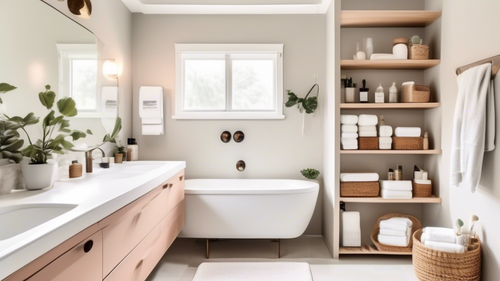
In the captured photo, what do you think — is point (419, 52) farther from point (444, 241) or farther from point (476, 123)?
point (444, 241)

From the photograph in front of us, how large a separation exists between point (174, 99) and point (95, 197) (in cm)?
201

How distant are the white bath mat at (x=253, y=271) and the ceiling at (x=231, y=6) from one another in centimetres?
243

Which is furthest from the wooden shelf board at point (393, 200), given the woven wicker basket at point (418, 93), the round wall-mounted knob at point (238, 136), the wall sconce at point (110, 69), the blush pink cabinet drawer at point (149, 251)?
the wall sconce at point (110, 69)

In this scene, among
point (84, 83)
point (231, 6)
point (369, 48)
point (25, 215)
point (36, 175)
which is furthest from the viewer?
point (231, 6)

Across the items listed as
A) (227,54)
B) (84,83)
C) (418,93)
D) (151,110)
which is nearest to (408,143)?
(418,93)

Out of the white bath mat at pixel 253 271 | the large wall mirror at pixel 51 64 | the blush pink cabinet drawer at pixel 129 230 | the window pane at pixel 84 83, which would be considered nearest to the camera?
the blush pink cabinet drawer at pixel 129 230

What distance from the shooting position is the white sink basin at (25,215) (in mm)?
1230

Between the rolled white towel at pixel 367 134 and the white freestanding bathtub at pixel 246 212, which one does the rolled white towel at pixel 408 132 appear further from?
the white freestanding bathtub at pixel 246 212

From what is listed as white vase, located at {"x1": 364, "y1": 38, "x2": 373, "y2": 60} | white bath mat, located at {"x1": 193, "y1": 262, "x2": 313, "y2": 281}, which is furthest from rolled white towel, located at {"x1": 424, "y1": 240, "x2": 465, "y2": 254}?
white vase, located at {"x1": 364, "y1": 38, "x2": 373, "y2": 60}

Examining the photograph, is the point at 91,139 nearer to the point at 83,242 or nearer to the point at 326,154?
the point at 83,242

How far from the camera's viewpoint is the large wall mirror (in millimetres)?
1547

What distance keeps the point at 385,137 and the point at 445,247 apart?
3.42 feet

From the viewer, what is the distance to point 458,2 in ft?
7.92

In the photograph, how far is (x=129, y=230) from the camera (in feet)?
5.37
